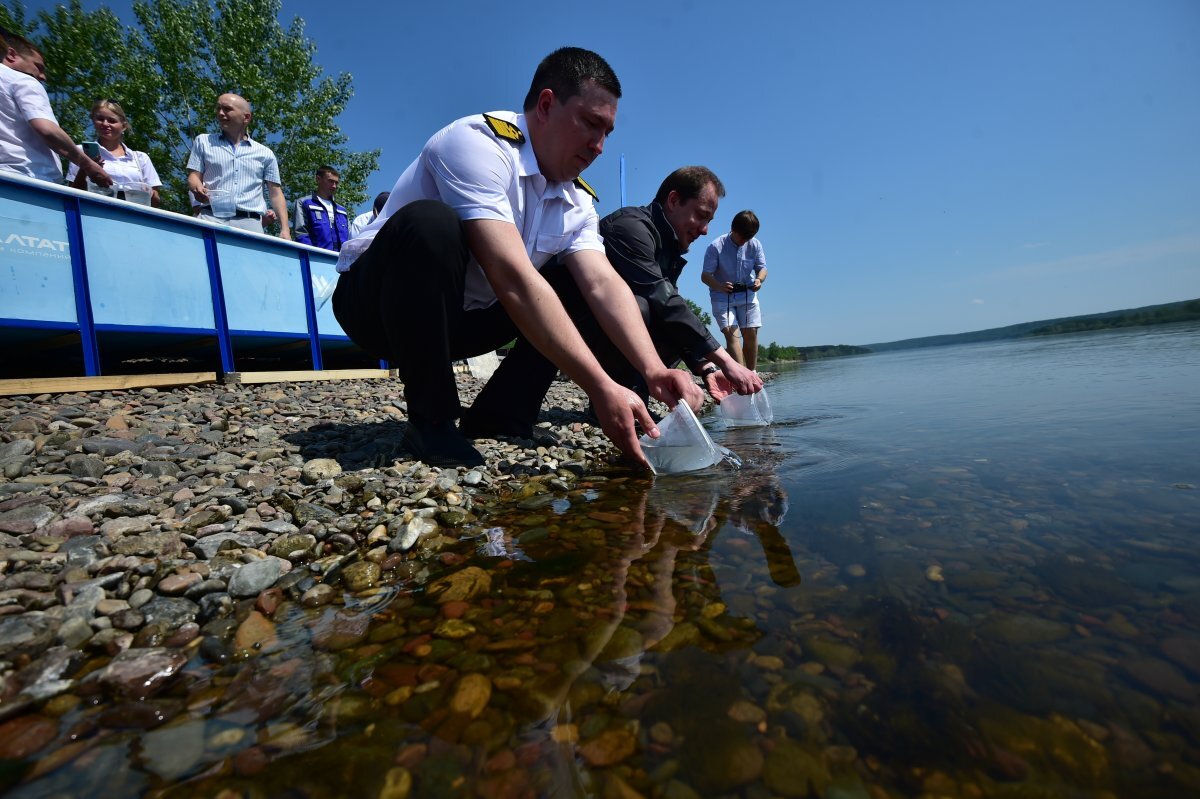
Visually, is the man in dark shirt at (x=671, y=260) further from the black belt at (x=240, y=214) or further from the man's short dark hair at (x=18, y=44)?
the man's short dark hair at (x=18, y=44)

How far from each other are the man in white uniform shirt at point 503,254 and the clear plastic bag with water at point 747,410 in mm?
1736

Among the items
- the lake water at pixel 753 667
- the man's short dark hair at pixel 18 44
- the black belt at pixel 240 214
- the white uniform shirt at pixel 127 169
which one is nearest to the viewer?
the lake water at pixel 753 667

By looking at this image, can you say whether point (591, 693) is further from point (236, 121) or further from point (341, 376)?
point (236, 121)

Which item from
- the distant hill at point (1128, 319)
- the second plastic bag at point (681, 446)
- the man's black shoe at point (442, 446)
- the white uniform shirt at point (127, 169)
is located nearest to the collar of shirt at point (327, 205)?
the white uniform shirt at point (127, 169)

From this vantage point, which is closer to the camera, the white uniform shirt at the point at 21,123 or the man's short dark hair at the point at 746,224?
the white uniform shirt at the point at 21,123

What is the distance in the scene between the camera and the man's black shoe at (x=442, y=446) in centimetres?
249

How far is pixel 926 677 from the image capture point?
88 cm

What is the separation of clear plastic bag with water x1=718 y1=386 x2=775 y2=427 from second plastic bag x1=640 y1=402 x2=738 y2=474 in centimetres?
169

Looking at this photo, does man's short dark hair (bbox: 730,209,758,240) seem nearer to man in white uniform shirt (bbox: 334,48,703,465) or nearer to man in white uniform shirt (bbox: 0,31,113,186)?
man in white uniform shirt (bbox: 334,48,703,465)

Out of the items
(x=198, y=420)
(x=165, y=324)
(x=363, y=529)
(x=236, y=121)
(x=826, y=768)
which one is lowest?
(x=826, y=768)

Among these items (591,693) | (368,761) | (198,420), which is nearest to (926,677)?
(591,693)

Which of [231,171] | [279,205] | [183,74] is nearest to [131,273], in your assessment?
[231,171]

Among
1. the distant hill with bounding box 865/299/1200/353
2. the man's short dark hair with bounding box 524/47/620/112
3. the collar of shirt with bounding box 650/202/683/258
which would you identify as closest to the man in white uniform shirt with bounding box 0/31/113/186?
the man's short dark hair with bounding box 524/47/620/112

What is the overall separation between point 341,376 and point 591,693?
216 inches
